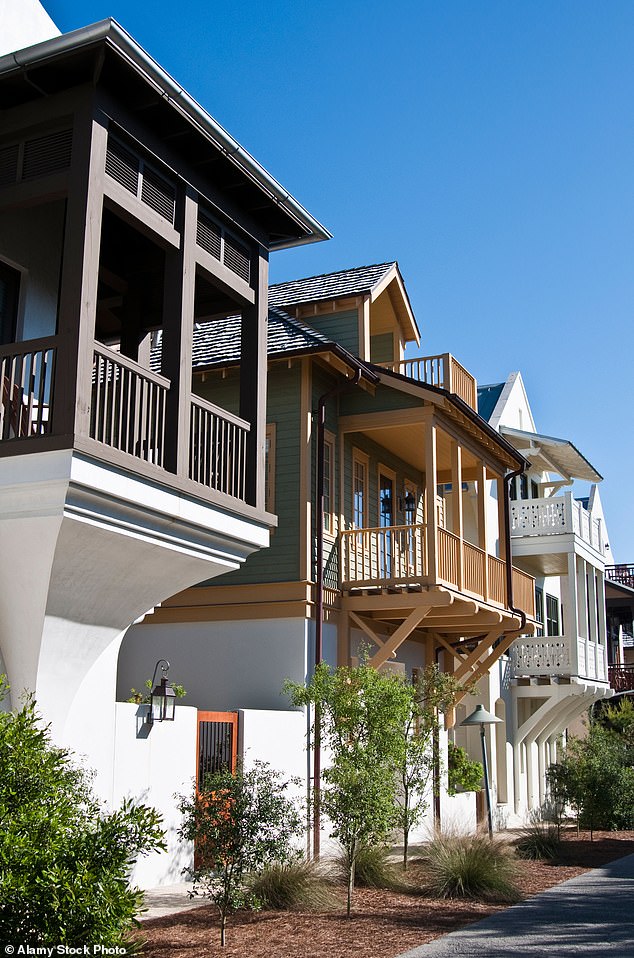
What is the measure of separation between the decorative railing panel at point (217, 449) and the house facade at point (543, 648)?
1528cm


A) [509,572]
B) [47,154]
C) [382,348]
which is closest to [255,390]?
[47,154]

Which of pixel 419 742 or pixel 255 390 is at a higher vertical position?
pixel 255 390

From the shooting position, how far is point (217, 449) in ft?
36.5

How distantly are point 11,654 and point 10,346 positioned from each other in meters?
2.89

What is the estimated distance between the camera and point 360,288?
19812mm

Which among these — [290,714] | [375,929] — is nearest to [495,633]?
[290,714]

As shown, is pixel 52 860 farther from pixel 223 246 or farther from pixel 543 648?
pixel 543 648

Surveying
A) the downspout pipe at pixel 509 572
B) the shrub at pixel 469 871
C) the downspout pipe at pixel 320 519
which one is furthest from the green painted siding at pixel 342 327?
the shrub at pixel 469 871

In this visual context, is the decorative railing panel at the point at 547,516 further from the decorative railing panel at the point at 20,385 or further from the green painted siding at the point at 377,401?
the decorative railing panel at the point at 20,385

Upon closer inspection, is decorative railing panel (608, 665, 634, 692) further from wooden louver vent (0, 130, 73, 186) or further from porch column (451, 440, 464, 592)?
wooden louver vent (0, 130, 73, 186)

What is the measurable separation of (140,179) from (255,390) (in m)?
2.73

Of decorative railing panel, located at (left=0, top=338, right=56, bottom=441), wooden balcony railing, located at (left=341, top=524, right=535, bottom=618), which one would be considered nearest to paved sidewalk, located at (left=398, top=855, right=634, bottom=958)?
wooden balcony railing, located at (left=341, top=524, right=535, bottom=618)

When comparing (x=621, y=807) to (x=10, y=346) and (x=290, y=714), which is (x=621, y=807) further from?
(x=10, y=346)

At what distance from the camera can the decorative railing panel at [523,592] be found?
74.5 ft
